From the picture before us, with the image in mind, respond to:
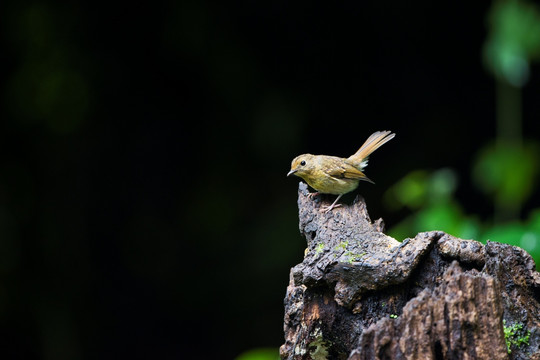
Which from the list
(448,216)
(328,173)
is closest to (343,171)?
(328,173)

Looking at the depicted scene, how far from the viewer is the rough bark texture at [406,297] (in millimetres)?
1690

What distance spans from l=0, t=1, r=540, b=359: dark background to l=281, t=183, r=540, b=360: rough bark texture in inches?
140

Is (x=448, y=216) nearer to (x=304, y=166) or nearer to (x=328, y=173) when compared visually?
(x=328, y=173)

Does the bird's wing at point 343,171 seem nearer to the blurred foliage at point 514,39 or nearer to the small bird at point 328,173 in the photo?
the small bird at point 328,173

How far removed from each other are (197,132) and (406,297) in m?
4.22

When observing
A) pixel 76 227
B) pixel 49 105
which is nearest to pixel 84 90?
pixel 49 105

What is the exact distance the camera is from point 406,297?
6.62 ft

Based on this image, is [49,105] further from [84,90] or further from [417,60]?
[417,60]

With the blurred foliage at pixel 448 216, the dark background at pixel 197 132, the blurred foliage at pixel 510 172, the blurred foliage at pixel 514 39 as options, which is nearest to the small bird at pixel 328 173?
the blurred foliage at pixel 448 216

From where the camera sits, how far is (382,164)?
19.4 feet

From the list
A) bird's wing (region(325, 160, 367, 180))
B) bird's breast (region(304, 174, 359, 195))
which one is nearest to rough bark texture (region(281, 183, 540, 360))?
bird's breast (region(304, 174, 359, 195))

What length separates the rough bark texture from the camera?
1.69 metres

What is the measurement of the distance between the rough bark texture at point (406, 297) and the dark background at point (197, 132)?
11.6 feet

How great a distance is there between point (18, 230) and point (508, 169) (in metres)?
4.14
